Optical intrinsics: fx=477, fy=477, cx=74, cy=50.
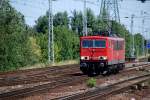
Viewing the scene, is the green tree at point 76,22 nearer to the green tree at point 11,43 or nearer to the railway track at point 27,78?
the green tree at point 11,43

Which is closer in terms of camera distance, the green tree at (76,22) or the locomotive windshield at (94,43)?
the locomotive windshield at (94,43)

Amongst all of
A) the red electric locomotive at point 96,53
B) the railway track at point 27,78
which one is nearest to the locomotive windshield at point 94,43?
the red electric locomotive at point 96,53

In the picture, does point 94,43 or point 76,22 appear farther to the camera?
point 76,22

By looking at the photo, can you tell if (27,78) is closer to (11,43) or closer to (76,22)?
(11,43)

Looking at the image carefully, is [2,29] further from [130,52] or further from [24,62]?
[130,52]

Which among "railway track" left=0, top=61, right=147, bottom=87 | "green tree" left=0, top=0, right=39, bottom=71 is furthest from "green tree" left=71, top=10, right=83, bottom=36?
"railway track" left=0, top=61, right=147, bottom=87

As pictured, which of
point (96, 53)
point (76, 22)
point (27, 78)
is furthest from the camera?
point (76, 22)

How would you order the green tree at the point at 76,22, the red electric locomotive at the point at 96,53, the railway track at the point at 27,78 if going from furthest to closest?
1. the green tree at the point at 76,22
2. the red electric locomotive at the point at 96,53
3. the railway track at the point at 27,78

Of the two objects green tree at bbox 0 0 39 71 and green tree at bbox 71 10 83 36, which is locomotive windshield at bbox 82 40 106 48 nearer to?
green tree at bbox 0 0 39 71

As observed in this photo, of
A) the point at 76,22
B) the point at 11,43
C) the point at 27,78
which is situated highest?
the point at 76,22

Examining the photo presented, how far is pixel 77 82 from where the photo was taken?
25969mm

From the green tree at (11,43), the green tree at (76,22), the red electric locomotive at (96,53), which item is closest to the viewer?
the red electric locomotive at (96,53)

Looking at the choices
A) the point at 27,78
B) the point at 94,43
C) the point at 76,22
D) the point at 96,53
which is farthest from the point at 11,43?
the point at 76,22

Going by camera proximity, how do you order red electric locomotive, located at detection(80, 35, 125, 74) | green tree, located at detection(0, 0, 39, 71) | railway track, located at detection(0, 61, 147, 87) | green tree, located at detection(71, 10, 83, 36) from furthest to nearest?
1. green tree, located at detection(71, 10, 83, 36)
2. green tree, located at detection(0, 0, 39, 71)
3. red electric locomotive, located at detection(80, 35, 125, 74)
4. railway track, located at detection(0, 61, 147, 87)
